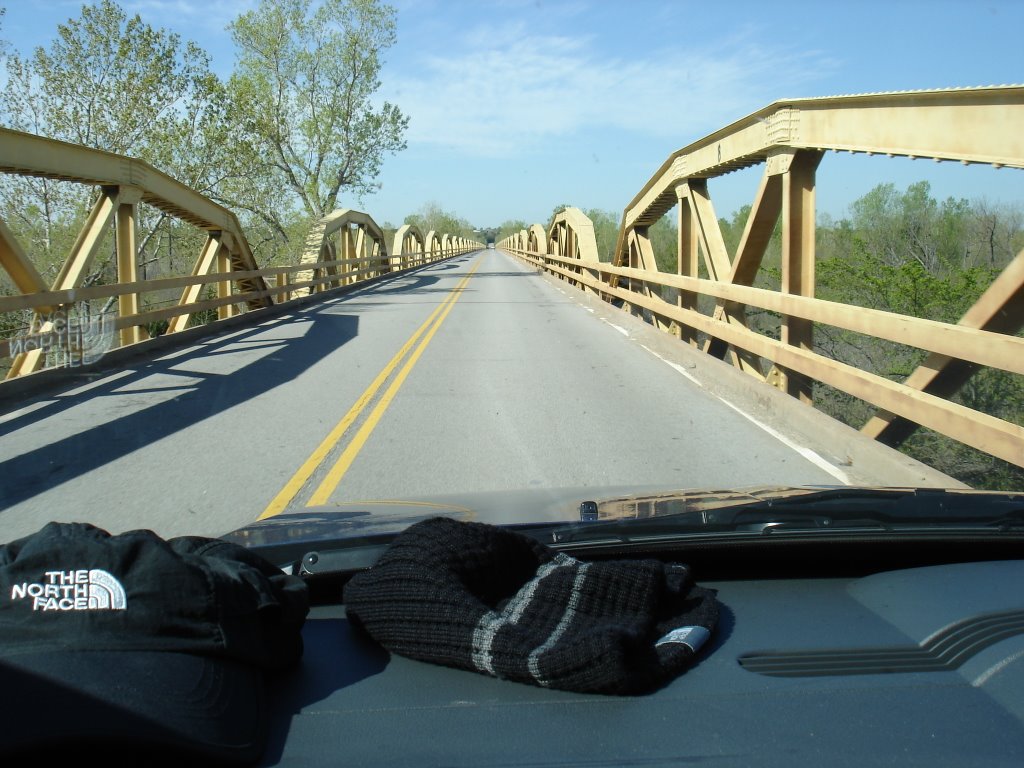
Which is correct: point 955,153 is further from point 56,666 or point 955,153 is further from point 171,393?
point 171,393

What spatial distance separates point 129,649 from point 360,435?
6.71m

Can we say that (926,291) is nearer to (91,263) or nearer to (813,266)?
(813,266)


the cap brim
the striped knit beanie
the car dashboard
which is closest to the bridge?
the striped knit beanie

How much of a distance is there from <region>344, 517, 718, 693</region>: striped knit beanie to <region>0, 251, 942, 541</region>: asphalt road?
1108 millimetres

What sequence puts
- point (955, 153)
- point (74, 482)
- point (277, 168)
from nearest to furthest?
point (955, 153)
point (74, 482)
point (277, 168)

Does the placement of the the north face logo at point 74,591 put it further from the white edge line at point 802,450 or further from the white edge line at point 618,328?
Result: the white edge line at point 618,328

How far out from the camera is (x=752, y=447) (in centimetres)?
804

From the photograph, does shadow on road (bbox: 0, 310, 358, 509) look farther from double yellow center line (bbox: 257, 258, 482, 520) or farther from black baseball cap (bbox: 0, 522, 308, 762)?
black baseball cap (bbox: 0, 522, 308, 762)

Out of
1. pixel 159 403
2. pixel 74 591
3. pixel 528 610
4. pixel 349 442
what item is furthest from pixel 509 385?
pixel 74 591

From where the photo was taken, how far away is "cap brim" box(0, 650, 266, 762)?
1.79 metres

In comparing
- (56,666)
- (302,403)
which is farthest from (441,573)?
(302,403)

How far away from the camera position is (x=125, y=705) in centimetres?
186

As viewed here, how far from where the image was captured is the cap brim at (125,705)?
5.88ft

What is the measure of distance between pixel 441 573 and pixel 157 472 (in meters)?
5.52
